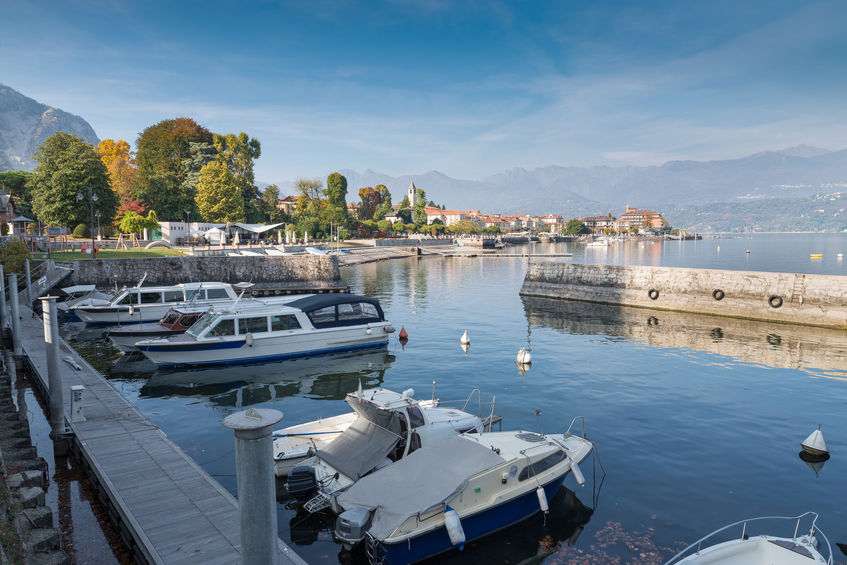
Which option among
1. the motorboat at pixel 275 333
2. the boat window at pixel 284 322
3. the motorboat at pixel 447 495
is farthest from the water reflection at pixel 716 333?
the motorboat at pixel 447 495

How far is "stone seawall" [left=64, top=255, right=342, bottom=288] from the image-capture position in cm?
4500

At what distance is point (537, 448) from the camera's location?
11.1 meters

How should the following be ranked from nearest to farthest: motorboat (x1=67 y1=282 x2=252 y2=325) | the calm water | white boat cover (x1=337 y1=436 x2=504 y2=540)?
white boat cover (x1=337 y1=436 x2=504 y2=540), the calm water, motorboat (x1=67 y1=282 x2=252 y2=325)

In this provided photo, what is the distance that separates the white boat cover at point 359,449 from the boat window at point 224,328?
43.2ft

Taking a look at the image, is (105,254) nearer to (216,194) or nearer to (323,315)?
(216,194)

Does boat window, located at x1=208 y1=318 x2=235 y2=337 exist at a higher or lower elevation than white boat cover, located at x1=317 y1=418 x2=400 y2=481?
higher

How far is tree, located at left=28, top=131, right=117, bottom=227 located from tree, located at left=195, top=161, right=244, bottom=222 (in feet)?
74.4

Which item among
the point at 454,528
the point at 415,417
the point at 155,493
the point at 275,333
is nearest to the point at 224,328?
the point at 275,333

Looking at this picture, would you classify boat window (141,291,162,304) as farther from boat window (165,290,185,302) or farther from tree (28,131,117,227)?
tree (28,131,117,227)

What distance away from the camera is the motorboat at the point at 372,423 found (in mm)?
11648

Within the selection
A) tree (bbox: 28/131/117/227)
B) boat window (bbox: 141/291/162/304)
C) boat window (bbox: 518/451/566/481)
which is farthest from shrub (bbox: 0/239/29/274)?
boat window (bbox: 518/451/566/481)

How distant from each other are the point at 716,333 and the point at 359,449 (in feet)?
93.4

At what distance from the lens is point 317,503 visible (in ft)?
34.2

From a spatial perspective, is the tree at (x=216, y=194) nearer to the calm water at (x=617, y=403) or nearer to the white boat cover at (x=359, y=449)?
the calm water at (x=617, y=403)
